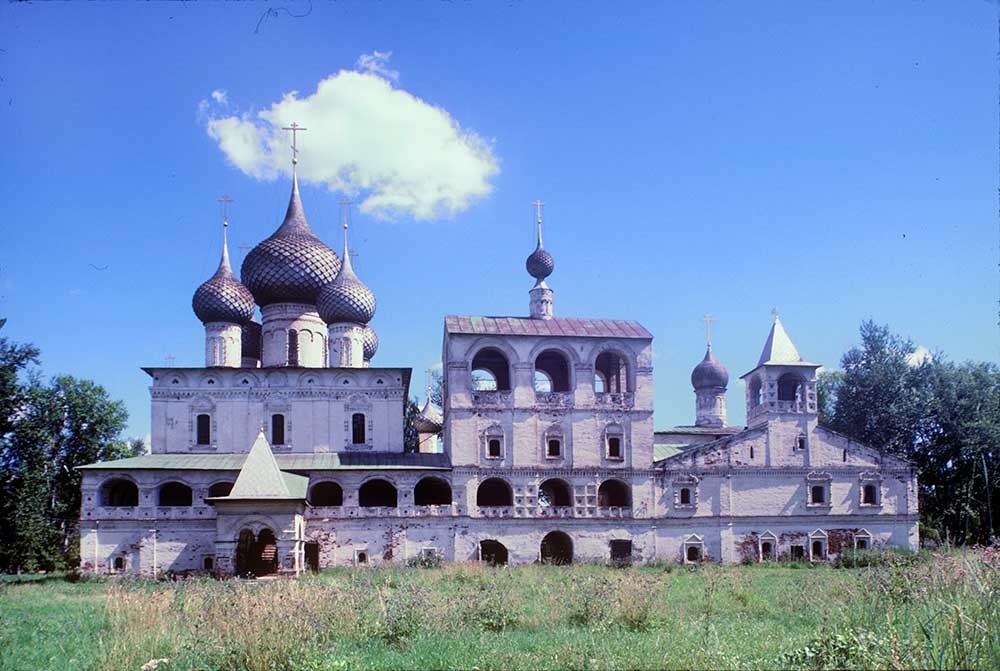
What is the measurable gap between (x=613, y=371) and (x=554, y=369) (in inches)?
100

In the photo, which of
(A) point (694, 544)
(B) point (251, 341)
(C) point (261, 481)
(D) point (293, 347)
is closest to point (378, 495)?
(D) point (293, 347)

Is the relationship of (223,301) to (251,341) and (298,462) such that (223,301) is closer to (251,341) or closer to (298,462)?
(251,341)

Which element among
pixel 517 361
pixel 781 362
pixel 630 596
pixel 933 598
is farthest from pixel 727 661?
pixel 781 362

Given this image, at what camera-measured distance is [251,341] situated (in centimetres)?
4000

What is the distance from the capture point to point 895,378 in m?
43.2

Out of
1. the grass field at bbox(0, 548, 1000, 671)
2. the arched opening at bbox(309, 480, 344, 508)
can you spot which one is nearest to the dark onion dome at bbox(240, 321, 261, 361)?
the arched opening at bbox(309, 480, 344, 508)

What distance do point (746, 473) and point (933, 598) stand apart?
2664cm

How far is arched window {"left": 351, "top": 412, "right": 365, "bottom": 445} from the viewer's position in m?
35.7

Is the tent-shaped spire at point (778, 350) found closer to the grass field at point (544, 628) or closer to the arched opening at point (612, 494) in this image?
the arched opening at point (612, 494)

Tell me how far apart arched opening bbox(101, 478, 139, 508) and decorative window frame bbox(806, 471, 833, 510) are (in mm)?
25535

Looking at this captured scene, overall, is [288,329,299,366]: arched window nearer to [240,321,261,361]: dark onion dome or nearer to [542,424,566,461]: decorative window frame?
[240,321,261,361]: dark onion dome

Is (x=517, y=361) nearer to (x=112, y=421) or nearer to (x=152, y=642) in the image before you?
(x=112, y=421)

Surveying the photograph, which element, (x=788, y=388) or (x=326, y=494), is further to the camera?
(x=788, y=388)

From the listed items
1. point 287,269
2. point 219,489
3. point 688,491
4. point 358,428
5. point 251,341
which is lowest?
point 688,491
